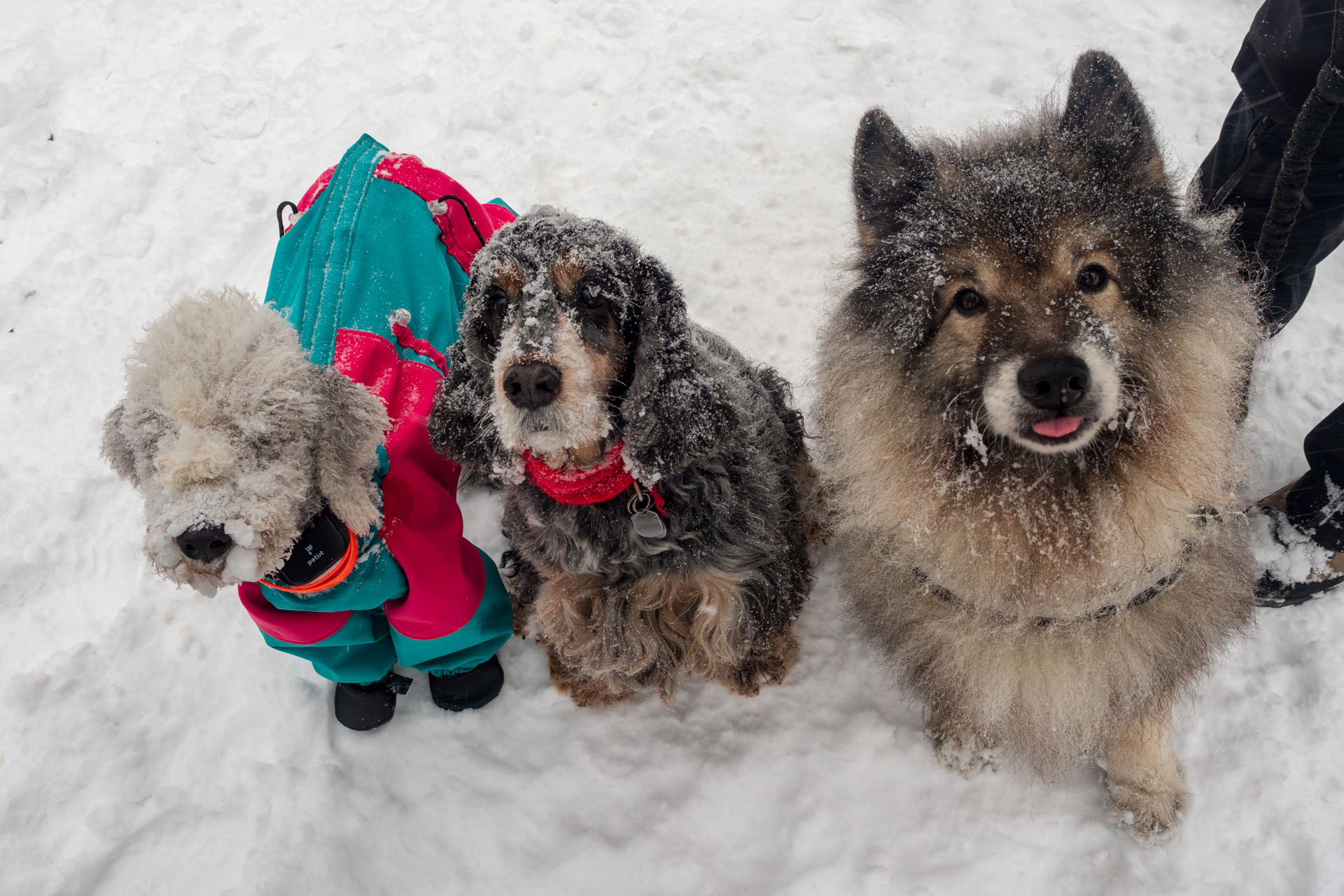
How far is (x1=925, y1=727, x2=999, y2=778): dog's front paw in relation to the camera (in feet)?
8.90

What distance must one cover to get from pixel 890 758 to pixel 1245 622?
1.35 m

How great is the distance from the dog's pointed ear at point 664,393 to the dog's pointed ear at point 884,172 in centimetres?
65

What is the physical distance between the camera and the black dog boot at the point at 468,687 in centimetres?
291

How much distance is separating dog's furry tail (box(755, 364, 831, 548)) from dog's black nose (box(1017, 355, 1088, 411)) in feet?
4.82

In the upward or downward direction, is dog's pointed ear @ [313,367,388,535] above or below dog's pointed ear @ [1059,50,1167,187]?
below

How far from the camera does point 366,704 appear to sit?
9.41ft

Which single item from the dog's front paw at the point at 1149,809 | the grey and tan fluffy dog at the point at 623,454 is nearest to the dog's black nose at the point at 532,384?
the grey and tan fluffy dog at the point at 623,454

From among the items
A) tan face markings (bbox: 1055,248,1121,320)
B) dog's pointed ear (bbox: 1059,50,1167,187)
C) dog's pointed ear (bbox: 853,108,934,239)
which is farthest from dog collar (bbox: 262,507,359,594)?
dog's pointed ear (bbox: 1059,50,1167,187)

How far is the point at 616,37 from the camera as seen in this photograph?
193 inches

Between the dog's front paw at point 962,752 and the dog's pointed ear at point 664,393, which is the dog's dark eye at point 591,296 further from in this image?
the dog's front paw at point 962,752

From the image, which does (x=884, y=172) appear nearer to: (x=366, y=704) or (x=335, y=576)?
(x=335, y=576)

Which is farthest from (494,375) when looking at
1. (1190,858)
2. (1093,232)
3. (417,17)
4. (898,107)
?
(417,17)

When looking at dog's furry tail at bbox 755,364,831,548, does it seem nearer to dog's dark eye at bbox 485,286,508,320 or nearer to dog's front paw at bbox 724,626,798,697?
dog's front paw at bbox 724,626,798,697

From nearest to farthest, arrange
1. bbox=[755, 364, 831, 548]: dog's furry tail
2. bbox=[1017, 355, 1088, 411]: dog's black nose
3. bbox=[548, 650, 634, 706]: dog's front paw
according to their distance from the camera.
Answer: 1. bbox=[1017, 355, 1088, 411]: dog's black nose
2. bbox=[548, 650, 634, 706]: dog's front paw
3. bbox=[755, 364, 831, 548]: dog's furry tail
